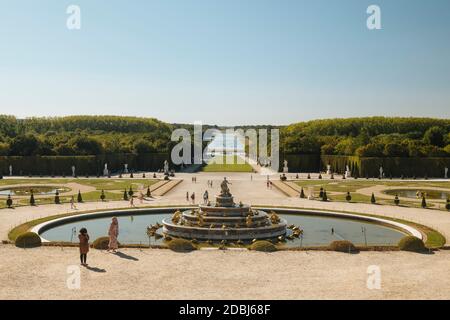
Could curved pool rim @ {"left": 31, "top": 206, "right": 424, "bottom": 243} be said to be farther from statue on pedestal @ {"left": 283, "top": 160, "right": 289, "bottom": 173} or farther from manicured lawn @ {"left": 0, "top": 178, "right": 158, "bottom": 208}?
statue on pedestal @ {"left": 283, "top": 160, "right": 289, "bottom": 173}

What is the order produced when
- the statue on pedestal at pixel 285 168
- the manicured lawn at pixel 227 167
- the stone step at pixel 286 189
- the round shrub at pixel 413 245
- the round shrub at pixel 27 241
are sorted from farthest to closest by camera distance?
the manicured lawn at pixel 227 167
the statue on pedestal at pixel 285 168
the stone step at pixel 286 189
the round shrub at pixel 27 241
the round shrub at pixel 413 245

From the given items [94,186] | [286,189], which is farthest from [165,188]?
[286,189]

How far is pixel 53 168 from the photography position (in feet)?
285

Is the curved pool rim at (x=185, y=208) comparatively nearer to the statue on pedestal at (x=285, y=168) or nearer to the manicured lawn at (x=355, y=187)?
the manicured lawn at (x=355, y=187)

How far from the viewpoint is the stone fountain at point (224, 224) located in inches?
1298

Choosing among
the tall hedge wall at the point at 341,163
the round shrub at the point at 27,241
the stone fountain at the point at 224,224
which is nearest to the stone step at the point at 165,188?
the stone fountain at the point at 224,224

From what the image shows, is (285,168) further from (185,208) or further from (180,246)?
(180,246)

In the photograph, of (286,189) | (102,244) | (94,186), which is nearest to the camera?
(102,244)

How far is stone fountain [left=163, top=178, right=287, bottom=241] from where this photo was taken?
3297 centimetres

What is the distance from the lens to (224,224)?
1364 inches

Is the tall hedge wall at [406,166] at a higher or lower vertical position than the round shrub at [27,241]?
higher

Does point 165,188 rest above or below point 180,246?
above

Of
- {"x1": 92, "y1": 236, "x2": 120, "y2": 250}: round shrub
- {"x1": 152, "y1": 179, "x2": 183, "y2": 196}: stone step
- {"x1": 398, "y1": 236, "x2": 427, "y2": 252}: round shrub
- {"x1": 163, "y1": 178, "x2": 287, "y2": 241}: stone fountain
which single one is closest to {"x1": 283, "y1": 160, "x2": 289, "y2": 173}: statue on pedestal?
{"x1": 152, "y1": 179, "x2": 183, "y2": 196}: stone step
